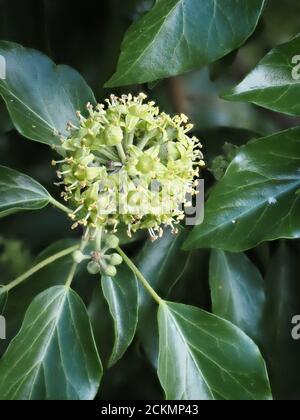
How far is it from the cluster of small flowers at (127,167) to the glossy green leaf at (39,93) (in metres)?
0.07

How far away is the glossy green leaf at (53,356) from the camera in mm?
918

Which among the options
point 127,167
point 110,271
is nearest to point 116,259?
point 110,271

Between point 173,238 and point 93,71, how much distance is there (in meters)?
0.33

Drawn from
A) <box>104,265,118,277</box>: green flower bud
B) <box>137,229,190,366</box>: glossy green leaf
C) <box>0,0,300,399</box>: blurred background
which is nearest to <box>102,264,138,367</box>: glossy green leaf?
<box>104,265,118,277</box>: green flower bud

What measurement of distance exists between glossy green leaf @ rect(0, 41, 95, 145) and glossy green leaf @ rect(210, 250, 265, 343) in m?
0.34

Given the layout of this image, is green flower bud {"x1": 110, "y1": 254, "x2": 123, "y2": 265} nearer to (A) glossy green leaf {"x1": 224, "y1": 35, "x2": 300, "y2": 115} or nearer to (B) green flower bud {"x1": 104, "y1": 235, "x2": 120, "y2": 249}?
(B) green flower bud {"x1": 104, "y1": 235, "x2": 120, "y2": 249}

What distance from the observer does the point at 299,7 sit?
1268 mm

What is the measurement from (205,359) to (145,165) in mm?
306

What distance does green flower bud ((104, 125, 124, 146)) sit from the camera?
2.84ft

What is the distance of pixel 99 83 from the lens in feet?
3.95

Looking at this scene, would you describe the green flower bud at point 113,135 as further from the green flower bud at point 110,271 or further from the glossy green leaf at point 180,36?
the green flower bud at point 110,271

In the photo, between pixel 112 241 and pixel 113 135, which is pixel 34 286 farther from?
pixel 113 135

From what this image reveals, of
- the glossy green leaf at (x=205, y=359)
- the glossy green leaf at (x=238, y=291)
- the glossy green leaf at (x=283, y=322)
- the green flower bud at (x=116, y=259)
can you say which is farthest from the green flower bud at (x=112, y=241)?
the glossy green leaf at (x=283, y=322)
